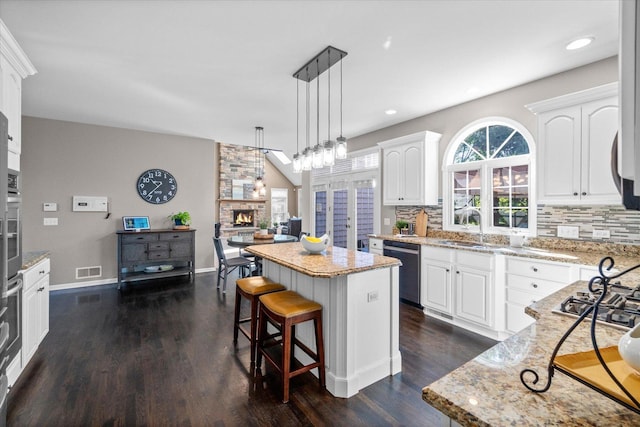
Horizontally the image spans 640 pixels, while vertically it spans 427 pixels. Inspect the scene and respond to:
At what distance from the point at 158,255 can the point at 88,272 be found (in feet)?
3.81

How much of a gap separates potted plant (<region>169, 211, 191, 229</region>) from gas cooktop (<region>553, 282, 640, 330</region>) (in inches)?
222

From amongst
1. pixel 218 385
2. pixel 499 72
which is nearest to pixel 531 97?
pixel 499 72

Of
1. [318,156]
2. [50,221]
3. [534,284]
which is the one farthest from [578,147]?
[50,221]

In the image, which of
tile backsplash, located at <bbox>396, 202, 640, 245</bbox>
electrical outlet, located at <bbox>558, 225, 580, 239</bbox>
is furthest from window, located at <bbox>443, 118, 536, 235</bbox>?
electrical outlet, located at <bbox>558, 225, 580, 239</bbox>

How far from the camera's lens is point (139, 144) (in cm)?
552

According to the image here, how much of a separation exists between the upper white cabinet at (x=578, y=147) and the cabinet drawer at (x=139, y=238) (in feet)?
18.4

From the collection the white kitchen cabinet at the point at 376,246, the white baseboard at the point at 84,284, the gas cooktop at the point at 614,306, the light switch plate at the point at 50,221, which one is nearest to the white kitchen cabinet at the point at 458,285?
the white kitchen cabinet at the point at 376,246

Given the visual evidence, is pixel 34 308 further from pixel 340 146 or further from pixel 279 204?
pixel 279 204

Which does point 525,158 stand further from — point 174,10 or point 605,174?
point 174,10

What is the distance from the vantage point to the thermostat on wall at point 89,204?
5.00m

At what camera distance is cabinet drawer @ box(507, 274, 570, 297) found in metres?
2.67

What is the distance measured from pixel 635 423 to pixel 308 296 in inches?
80.2

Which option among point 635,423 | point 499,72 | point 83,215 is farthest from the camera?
point 83,215

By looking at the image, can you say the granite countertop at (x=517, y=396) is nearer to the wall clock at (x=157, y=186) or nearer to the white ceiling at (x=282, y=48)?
the white ceiling at (x=282, y=48)
